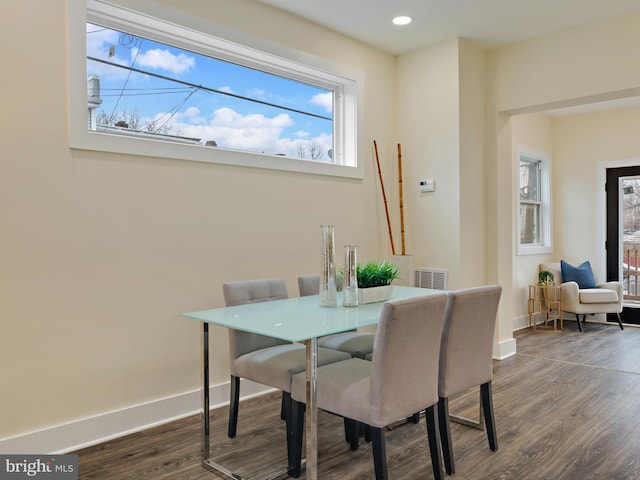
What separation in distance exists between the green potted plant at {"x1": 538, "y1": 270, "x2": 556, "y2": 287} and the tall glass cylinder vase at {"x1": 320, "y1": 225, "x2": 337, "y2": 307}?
439cm

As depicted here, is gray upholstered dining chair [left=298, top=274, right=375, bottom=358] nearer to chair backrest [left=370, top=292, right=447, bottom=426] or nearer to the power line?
chair backrest [left=370, top=292, right=447, bottom=426]

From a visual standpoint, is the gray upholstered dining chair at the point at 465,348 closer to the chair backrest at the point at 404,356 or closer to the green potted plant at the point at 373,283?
the chair backrest at the point at 404,356

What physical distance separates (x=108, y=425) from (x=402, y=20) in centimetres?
354

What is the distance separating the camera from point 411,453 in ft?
8.61

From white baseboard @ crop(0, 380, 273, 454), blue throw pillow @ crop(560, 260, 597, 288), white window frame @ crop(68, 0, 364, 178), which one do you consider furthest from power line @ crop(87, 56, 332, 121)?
blue throw pillow @ crop(560, 260, 597, 288)

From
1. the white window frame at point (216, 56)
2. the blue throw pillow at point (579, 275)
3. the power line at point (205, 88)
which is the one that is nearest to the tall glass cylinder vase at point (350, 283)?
the white window frame at point (216, 56)

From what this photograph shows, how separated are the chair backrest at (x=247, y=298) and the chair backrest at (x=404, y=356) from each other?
3.24 feet

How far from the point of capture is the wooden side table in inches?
236

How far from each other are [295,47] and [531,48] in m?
2.09

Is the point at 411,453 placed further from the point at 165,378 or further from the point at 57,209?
the point at 57,209

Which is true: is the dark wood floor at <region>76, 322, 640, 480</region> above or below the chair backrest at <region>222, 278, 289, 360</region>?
below

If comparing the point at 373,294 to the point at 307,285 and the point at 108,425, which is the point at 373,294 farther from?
the point at 108,425

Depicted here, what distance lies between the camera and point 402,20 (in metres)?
3.90

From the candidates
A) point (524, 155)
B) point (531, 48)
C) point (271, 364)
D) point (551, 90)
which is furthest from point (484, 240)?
point (271, 364)
